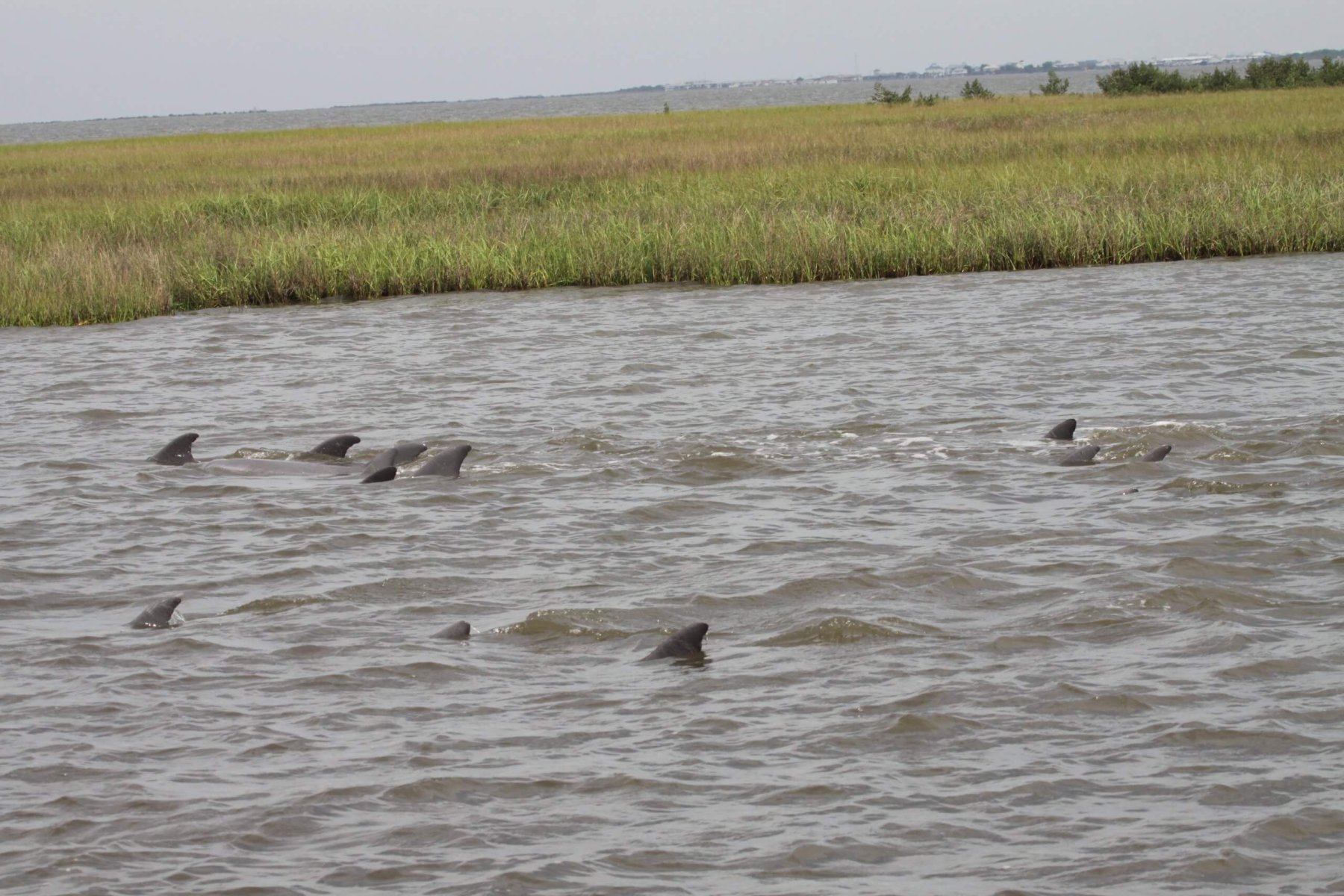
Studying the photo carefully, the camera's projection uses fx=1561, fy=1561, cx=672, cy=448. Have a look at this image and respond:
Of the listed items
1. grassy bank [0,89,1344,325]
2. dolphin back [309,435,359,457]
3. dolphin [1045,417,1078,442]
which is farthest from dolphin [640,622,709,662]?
grassy bank [0,89,1344,325]

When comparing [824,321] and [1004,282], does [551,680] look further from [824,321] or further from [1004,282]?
[1004,282]

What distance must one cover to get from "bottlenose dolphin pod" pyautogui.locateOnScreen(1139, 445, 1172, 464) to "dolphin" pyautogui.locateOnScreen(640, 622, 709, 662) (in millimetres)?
4001

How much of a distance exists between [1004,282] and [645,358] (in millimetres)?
5272

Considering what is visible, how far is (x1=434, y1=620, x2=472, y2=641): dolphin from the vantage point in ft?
21.2

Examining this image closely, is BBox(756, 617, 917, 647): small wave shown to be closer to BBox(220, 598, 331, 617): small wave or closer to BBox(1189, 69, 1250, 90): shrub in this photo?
BBox(220, 598, 331, 617): small wave

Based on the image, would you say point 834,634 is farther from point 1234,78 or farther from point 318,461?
point 1234,78

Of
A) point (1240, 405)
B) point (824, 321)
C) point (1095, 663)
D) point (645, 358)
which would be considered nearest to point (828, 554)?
point (1095, 663)

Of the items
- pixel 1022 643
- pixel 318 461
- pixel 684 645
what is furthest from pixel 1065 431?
pixel 318 461

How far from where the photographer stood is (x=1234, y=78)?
43.9 m

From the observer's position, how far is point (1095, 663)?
5820 millimetres

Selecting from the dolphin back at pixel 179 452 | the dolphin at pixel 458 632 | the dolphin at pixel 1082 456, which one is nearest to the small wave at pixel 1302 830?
the dolphin at pixel 458 632

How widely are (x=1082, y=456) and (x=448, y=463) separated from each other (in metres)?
3.77


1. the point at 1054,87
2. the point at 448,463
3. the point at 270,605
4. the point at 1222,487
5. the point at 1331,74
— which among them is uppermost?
the point at 1054,87

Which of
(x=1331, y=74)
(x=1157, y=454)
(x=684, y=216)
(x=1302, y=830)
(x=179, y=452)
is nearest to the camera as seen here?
(x=1302, y=830)
